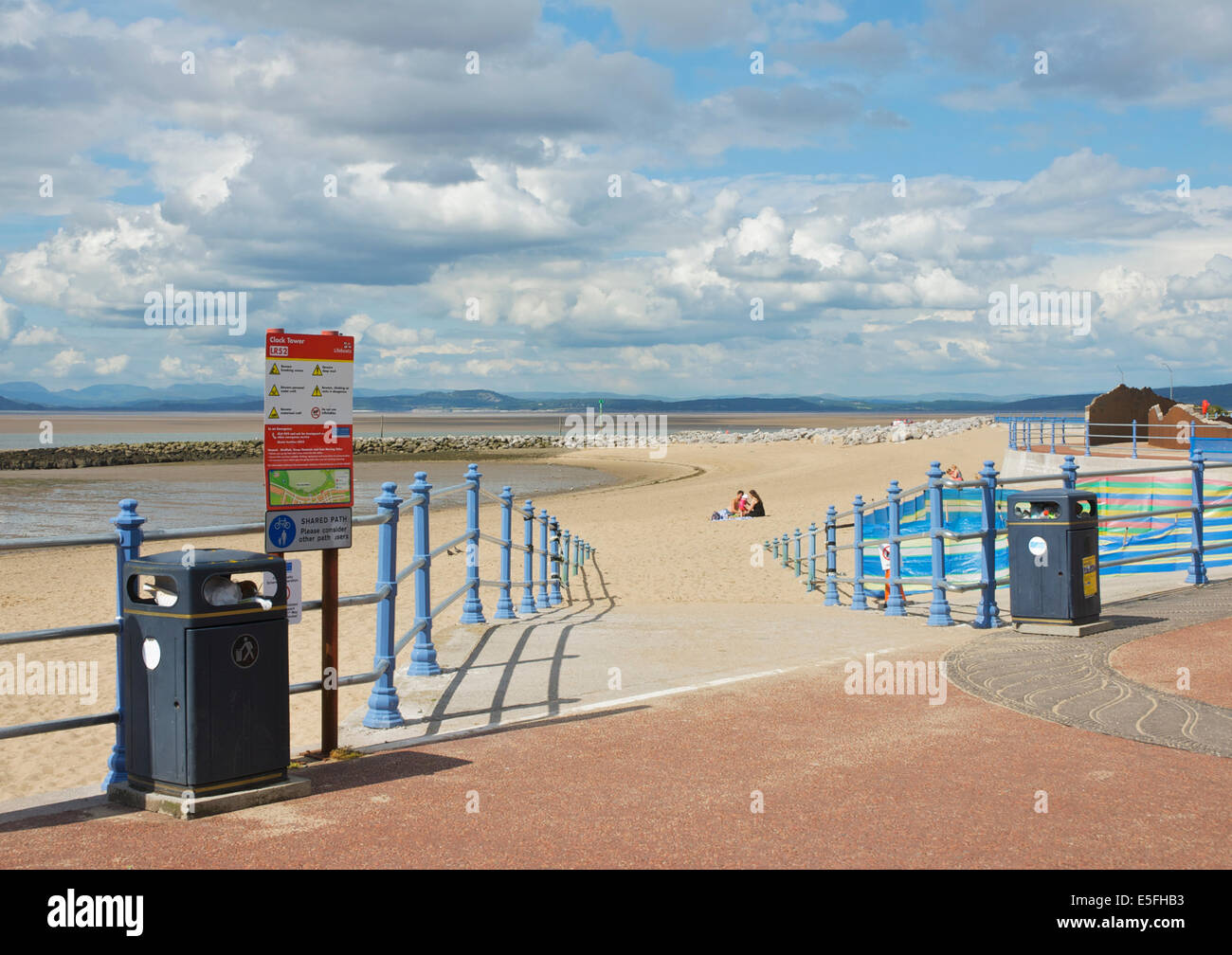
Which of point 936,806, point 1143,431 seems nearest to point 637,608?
point 936,806

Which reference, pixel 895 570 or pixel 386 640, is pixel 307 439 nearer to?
pixel 386 640

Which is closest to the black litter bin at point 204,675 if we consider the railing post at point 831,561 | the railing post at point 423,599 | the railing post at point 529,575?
the railing post at point 423,599

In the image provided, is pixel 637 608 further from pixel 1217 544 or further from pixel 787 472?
pixel 787 472

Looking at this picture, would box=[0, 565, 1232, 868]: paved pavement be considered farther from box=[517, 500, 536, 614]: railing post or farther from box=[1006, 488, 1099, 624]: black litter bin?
box=[517, 500, 536, 614]: railing post

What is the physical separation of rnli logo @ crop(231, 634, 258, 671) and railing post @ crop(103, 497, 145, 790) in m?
0.56

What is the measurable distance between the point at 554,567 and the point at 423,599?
31.0 ft

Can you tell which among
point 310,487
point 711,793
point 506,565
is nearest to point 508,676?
point 310,487

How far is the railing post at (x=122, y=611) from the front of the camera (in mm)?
5353

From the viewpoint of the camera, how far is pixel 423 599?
8.59m

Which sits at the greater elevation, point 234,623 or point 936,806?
point 234,623

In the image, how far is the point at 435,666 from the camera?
8703 millimetres

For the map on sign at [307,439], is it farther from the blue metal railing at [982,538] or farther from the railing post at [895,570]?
the railing post at [895,570]
